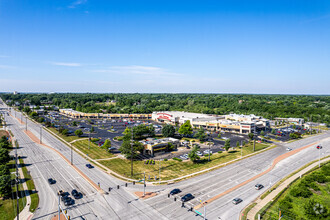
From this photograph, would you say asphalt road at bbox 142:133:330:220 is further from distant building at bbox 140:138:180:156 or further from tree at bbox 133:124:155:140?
tree at bbox 133:124:155:140

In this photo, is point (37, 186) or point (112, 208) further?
point (37, 186)

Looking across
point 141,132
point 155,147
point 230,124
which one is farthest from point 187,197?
point 230,124

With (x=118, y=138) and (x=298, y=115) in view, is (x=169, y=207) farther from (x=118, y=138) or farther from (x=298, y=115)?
(x=298, y=115)

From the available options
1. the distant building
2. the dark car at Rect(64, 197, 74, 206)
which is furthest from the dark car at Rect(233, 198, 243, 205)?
the distant building

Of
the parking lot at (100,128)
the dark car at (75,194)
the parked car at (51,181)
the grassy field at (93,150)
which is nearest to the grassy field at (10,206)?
the parked car at (51,181)

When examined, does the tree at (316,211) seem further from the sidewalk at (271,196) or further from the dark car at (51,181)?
the dark car at (51,181)

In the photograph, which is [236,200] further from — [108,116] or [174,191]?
[108,116]

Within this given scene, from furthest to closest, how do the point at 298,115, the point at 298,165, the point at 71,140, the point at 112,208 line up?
the point at 298,115 < the point at 71,140 < the point at 298,165 < the point at 112,208

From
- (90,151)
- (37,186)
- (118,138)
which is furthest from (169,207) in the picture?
(118,138)
